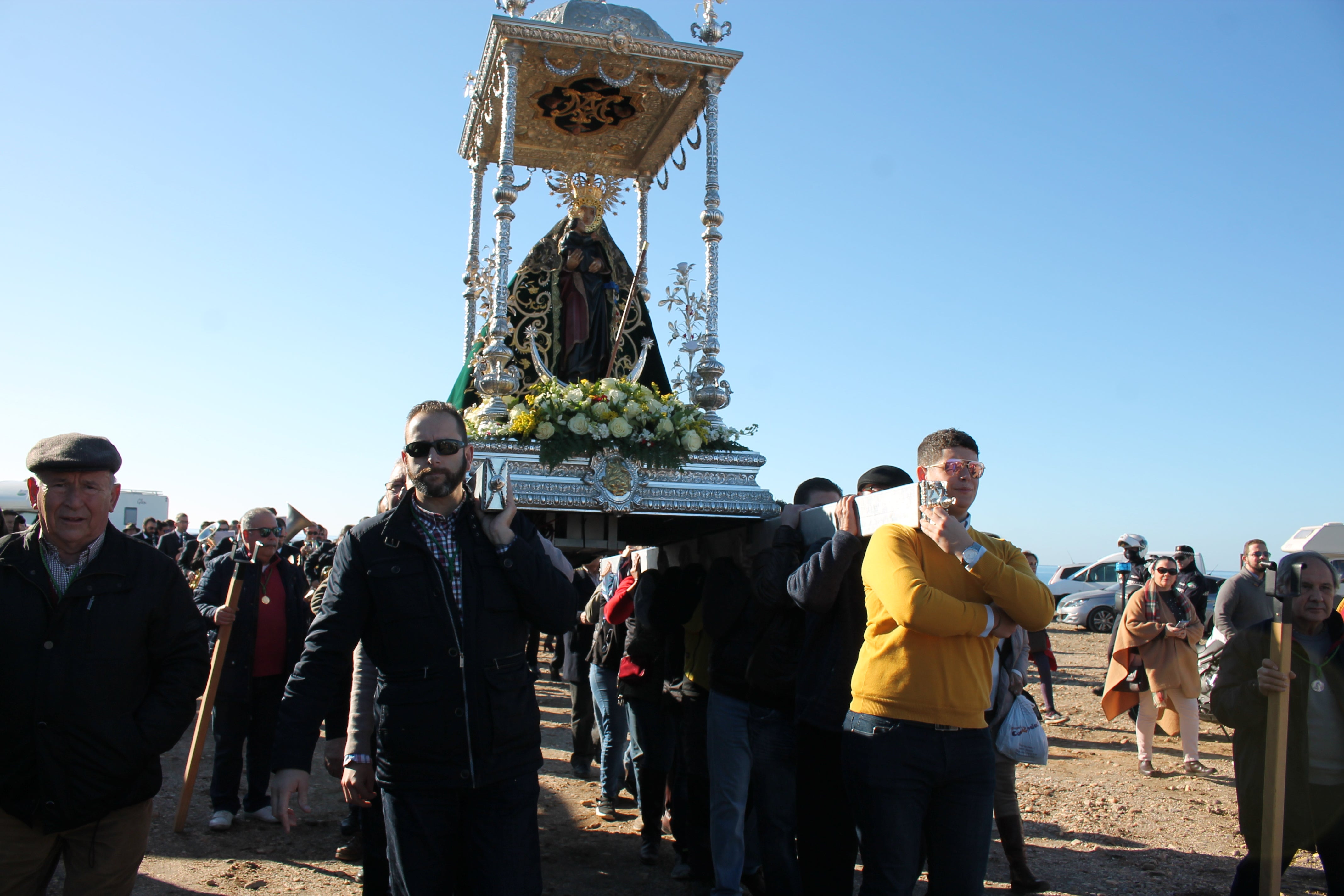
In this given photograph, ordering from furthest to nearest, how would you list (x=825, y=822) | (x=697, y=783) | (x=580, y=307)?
(x=580, y=307)
(x=697, y=783)
(x=825, y=822)

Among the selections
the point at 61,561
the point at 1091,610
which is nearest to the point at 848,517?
the point at 61,561

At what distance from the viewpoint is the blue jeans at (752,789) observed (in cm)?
420

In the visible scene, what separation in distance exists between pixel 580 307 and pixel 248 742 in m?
3.93

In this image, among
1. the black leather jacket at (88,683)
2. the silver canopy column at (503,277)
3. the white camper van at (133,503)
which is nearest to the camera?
the black leather jacket at (88,683)

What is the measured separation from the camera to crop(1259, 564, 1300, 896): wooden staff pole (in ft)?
12.4

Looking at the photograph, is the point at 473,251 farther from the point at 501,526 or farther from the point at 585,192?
the point at 501,526

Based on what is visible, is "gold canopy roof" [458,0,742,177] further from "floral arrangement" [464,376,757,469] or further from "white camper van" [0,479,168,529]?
"white camper van" [0,479,168,529]

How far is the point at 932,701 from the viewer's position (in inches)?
124

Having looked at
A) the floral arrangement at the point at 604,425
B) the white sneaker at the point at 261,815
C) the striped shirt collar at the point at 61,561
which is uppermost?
the floral arrangement at the point at 604,425

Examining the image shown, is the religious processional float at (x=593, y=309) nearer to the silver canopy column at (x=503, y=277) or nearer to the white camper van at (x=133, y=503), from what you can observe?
the silver canopy column at (x=503, y=277)

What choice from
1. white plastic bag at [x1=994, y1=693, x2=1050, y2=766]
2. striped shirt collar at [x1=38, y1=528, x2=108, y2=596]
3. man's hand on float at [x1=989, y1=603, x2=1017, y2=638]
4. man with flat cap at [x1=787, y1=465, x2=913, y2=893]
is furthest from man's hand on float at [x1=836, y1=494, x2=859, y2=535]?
striped shirt collar at [x1=38, y1=528, x2=108, y2=596]

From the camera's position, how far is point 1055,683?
44.4 feet

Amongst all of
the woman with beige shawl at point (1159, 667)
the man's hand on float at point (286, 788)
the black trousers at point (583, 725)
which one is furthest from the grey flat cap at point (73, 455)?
the woman with beige shawl at point (1159, 667)

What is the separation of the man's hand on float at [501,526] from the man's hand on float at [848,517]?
1.40 m
